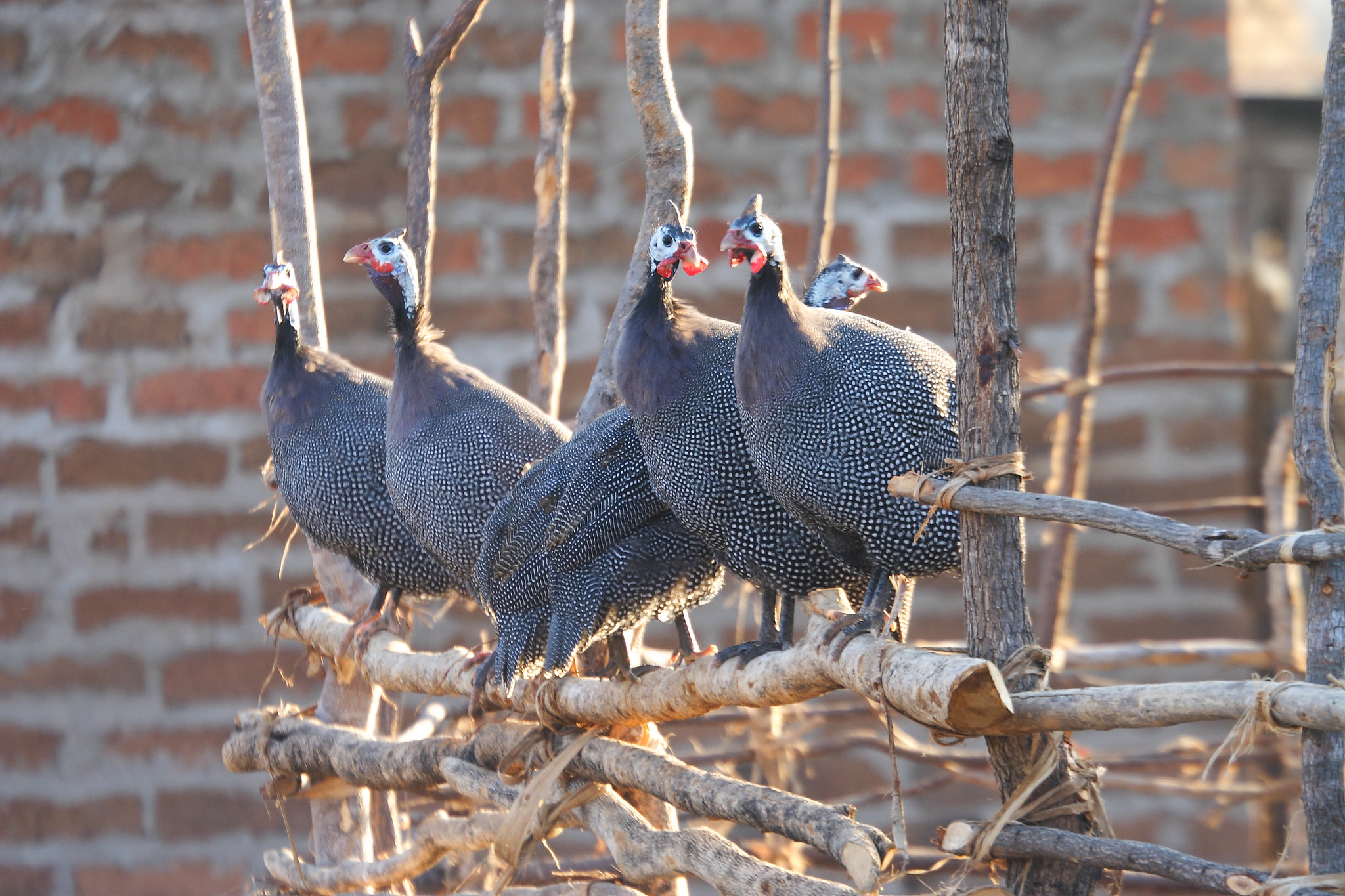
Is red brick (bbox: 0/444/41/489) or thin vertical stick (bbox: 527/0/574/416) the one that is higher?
thin vertical stick (bbox: 527/0/574/416)

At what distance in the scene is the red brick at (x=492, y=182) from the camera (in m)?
3.32

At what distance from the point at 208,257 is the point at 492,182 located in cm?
71

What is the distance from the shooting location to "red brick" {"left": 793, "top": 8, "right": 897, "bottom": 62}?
324 centimetres

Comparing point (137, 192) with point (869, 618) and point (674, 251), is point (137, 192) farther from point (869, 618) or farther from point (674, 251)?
point (869, 618)

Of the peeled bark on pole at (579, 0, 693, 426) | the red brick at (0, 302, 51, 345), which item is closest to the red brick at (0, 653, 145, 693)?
the red brick at (0, 302, 51, 345)

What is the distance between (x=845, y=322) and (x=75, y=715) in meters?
2.46

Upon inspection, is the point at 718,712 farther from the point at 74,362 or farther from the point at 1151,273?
the point at 74,362

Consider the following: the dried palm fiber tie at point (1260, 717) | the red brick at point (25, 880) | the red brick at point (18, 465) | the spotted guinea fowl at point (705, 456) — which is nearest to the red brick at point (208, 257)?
the red brick at point (18, 465)

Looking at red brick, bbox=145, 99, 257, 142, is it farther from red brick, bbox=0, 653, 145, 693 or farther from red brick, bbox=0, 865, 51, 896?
red brick, bbox=0, 865, 51, 896

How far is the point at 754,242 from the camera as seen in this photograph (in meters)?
1.65

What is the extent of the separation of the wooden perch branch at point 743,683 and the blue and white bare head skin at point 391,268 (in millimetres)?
580

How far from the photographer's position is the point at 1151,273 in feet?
10.5

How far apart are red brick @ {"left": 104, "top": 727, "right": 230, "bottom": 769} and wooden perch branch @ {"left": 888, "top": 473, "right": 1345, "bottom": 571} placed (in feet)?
8.82

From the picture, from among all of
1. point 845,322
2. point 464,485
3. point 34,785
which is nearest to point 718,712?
point 464,485
